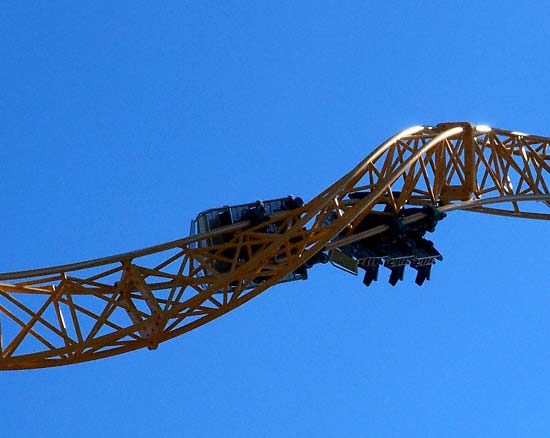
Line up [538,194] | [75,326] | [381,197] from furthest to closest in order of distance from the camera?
[538,194]
[381,197]
[75,326]

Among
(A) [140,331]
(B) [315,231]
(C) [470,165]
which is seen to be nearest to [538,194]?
(C) [470,165]

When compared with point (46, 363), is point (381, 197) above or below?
above

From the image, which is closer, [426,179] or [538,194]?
[426,179]

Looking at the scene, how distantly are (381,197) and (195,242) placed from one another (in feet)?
18.6

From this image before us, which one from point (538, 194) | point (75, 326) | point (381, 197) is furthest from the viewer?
point (538, 194)

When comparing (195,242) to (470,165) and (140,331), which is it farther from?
(470,165)

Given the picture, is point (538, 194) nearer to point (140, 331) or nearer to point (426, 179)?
point (426, 179)

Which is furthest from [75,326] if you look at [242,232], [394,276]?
[394,276]

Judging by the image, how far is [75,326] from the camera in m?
56.1

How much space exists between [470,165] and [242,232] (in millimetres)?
8077

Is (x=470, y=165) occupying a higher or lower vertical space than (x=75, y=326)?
higher

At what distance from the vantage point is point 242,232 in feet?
191

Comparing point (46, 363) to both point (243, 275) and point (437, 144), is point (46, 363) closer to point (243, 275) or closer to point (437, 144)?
point (243, 275)

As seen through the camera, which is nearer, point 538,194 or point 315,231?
point 315,231
